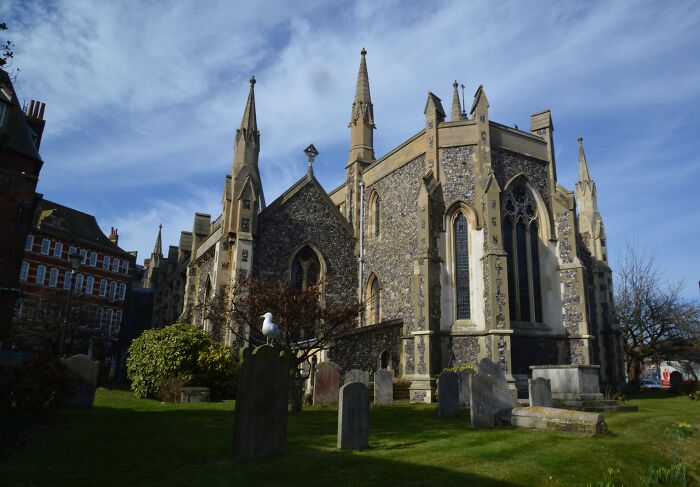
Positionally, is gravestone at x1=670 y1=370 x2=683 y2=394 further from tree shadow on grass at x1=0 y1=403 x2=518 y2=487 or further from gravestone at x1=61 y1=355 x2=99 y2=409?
gravestone at x1=61 y1=355 x2=99 y2=409

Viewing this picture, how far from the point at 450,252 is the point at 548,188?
17.4 ft

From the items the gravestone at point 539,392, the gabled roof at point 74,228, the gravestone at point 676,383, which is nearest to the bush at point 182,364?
the gravestone at point 539,392

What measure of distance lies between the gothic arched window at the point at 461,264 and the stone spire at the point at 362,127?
7287 mm

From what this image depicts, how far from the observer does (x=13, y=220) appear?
1953 centimetres

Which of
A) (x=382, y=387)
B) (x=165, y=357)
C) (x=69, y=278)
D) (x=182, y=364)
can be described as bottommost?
(x=382, y=387)

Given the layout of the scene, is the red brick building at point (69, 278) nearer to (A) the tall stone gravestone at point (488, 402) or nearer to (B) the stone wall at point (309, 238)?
(B) the stone wall at point (309, 238)

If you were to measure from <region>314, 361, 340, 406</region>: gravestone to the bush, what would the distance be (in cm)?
359

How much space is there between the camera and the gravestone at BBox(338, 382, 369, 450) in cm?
814

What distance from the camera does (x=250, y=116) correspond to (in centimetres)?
2256

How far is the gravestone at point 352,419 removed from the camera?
320 inches

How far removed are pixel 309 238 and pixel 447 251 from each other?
6285mm

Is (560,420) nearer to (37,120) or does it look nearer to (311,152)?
(311,152)

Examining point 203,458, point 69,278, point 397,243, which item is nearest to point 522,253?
point 397,243

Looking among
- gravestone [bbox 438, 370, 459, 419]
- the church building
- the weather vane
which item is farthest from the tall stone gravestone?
the weather vane
